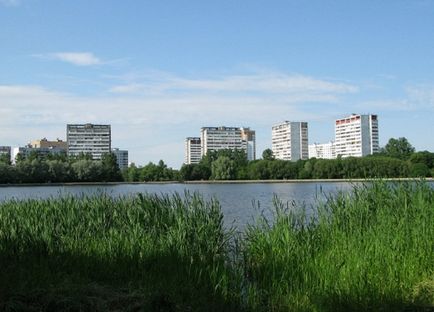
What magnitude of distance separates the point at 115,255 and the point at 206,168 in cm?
11466

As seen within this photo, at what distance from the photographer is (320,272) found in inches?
301

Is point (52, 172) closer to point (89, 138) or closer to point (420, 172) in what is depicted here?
point (420, 172)

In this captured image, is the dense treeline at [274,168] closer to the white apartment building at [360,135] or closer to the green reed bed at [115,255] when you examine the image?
the white apartment building at [360,135]

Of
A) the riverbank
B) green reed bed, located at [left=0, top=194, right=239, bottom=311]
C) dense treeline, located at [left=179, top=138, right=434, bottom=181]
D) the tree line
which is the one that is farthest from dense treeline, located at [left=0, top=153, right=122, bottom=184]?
the riverbank

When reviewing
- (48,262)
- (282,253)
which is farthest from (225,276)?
(48,262)

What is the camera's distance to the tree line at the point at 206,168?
3605 inches

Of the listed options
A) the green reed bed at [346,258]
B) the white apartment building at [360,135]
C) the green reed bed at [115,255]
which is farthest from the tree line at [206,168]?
the green reed bed at [115,255]

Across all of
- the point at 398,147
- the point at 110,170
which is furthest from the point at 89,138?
the point at 398,147

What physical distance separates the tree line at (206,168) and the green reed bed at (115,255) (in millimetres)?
73114

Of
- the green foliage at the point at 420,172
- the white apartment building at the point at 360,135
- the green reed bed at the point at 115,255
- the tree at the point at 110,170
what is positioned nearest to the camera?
the green reed bed at the point at 115,255

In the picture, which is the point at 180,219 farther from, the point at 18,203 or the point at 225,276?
the point at 18,203

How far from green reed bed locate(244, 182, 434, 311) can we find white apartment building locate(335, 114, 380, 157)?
163m

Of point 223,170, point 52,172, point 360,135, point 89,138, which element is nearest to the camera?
point 52,172

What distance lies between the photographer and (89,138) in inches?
7372
